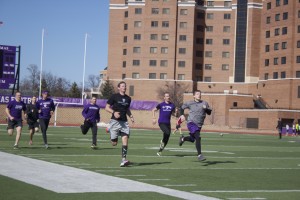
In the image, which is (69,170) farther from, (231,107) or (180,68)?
(180,68)

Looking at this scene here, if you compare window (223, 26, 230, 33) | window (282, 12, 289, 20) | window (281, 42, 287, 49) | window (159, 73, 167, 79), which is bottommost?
window (159, 73, 167, 79)

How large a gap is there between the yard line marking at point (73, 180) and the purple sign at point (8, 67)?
103 feet

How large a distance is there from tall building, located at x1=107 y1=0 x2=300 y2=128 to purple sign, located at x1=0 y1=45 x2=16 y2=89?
55586 mm

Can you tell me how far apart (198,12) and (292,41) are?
72.2 feet

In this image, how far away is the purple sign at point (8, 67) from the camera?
42.8 metres

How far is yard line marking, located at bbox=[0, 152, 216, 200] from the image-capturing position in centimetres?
911

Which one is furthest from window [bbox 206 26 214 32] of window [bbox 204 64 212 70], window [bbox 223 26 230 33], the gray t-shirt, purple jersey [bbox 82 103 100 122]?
the gray t-shirt

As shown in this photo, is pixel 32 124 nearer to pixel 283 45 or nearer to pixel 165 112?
pixel 165 112

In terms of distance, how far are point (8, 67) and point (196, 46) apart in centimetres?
6306

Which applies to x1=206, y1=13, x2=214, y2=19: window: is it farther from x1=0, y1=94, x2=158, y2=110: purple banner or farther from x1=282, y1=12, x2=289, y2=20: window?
x1=0, y1=94, x2=158, y2=110: purple banner

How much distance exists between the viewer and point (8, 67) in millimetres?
43219

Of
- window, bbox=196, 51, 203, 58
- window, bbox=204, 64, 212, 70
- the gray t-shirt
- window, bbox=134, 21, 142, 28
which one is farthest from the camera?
window, bbox=204, 64, 212, 70

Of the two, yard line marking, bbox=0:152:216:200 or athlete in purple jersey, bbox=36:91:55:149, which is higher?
athlete in purple jersey, bbox=36:91:55:149

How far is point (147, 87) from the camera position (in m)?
101
